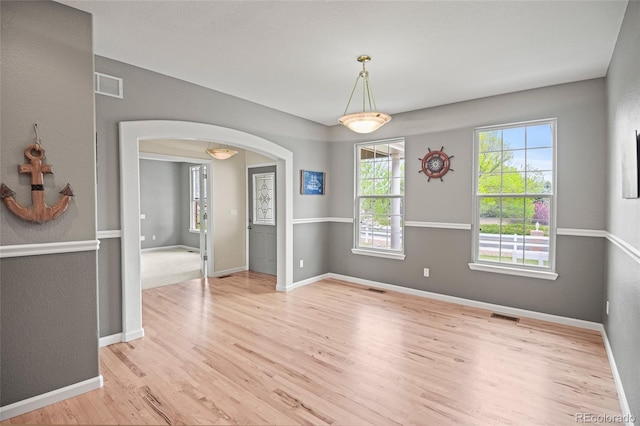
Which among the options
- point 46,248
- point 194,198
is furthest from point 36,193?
point 194,198

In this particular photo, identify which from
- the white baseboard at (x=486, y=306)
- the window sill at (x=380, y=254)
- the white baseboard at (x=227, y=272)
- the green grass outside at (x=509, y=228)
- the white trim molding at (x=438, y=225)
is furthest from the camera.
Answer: the white baseboard at (x=227, y=272)

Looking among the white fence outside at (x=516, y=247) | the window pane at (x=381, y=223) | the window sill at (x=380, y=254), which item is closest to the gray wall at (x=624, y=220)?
the white fence outside at (x=516, y=247)

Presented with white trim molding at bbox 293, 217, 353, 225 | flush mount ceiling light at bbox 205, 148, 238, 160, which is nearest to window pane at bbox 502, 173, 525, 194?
white trim molding at bbox 293, 217, 353, 225

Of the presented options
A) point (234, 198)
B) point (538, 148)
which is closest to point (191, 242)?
point (234, 198)

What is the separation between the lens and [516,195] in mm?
4008

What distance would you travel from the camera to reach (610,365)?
2752 millimetres

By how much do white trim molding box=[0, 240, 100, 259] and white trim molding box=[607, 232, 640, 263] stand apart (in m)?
3.63

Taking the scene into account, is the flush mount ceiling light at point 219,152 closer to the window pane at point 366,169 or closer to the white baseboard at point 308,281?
the window pane at point 366,169

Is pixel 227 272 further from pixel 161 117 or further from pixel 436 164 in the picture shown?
pixel 436 164

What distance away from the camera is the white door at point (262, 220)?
609cm

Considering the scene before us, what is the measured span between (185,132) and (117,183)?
917mm

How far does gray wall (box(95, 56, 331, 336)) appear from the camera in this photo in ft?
10.0

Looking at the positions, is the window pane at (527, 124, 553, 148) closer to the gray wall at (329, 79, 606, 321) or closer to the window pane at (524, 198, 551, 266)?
the gray wall at (329, 79, 606, 321)

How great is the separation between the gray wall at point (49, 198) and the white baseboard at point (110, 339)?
75 cm
